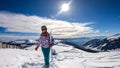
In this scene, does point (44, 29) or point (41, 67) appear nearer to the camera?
point (41, 67)

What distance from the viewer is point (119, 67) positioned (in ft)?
21.4

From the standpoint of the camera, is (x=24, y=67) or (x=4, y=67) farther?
(x=24, y=67)

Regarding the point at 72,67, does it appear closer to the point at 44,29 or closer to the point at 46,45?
the point at 46,45

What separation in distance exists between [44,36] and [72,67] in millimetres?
2402

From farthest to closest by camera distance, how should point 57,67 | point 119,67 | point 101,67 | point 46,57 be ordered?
point 46,57
point 57,67
point 101,67
point 119,67

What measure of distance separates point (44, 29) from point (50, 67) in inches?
83.3

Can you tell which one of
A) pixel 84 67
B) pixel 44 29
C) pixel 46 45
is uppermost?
pixel 44 29

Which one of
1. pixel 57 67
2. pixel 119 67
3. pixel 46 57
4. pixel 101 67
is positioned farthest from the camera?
pixel 46 57

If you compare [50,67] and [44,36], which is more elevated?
[44,36]

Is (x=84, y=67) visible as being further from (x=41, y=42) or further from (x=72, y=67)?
(x=41, y=42)

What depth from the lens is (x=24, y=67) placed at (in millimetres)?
7219

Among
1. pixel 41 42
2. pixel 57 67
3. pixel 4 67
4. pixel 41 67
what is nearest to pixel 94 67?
pixel 57 67

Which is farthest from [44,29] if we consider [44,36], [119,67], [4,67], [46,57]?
[119,67]

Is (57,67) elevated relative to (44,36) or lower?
lower
